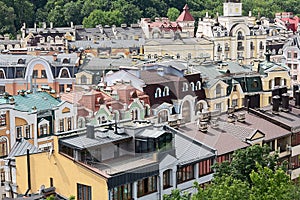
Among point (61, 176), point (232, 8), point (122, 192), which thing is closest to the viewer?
point (122, 192)

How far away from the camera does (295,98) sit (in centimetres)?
988

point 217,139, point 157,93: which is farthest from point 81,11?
point 217,139

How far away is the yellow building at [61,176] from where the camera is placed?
629cm

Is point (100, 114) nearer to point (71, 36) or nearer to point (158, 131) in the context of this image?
point (158, 131)

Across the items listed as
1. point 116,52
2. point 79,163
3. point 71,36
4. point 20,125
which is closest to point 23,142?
point 20,125

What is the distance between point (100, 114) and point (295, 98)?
321 centimetres

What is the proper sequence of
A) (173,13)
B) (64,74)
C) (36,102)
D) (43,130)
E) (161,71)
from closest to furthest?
→ (43,130) → (36,102) → (161,71) → (64,74) → (173,13)

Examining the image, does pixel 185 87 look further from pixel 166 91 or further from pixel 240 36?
pixel 240 36

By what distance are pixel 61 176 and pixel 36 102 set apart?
2.88 m

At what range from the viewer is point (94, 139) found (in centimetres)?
595

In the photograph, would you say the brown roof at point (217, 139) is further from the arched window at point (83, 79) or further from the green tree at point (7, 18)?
the green tree at point (7, 18)

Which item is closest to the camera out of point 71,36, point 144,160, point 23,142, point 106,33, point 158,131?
point 144,160

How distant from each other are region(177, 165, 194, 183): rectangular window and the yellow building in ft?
3.42

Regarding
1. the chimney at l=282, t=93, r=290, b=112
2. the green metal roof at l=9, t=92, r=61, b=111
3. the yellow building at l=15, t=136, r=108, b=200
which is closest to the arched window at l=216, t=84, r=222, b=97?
the chimney at l=282, t=93, r=290, b=112
